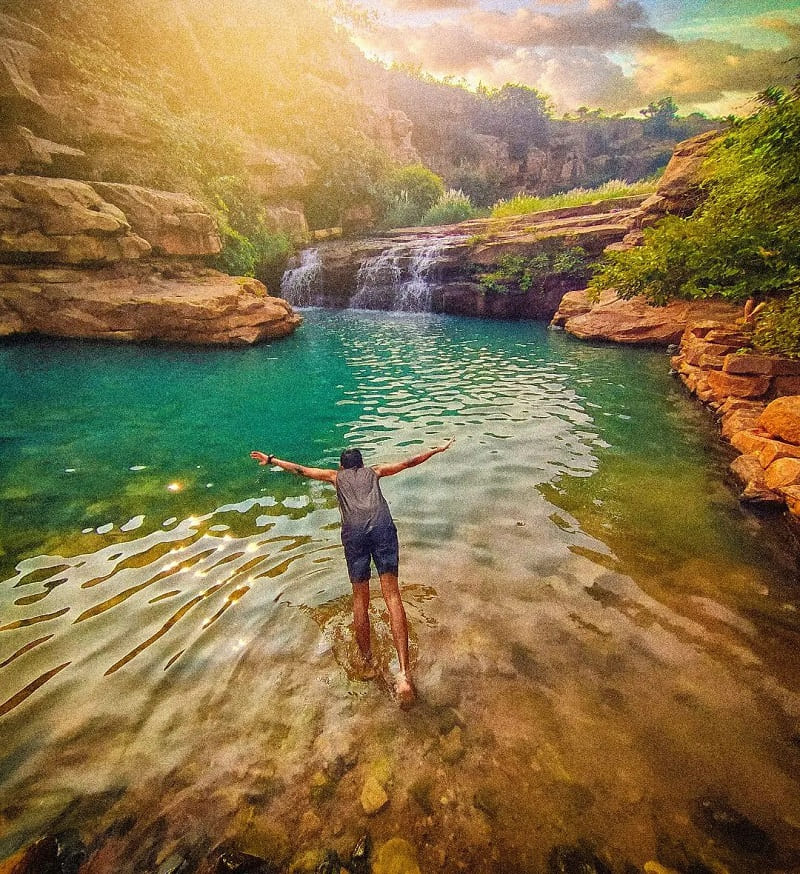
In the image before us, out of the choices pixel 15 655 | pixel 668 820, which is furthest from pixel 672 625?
pixel 15 655

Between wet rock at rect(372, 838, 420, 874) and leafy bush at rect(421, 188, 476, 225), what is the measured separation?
33481mm

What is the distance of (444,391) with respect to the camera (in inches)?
390

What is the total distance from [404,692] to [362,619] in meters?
0.60

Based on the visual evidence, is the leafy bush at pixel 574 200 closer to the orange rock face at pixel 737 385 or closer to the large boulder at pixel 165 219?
the large boulder at pixel 165 219

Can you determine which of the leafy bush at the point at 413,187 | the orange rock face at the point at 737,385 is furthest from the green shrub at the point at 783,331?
the leafy bush at the point at 413,187

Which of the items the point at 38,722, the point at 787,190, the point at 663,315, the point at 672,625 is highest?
the point at 787,190

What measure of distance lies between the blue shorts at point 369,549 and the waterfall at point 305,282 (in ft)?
78.2

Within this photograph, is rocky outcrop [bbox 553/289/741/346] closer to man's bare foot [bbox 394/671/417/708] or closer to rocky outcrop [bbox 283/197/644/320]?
rocky outcrop [bbox 283/197/644/320]

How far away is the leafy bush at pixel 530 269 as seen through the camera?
2000 centimetres

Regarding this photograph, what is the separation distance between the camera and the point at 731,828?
222 cm

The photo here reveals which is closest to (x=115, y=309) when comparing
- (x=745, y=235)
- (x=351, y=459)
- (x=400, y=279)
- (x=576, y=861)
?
(x=400, y=279)

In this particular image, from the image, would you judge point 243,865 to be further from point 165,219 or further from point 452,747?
point 165,219

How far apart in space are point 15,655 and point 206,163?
2425cm

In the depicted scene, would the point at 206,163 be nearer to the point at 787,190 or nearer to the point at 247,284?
the point at 247,284
